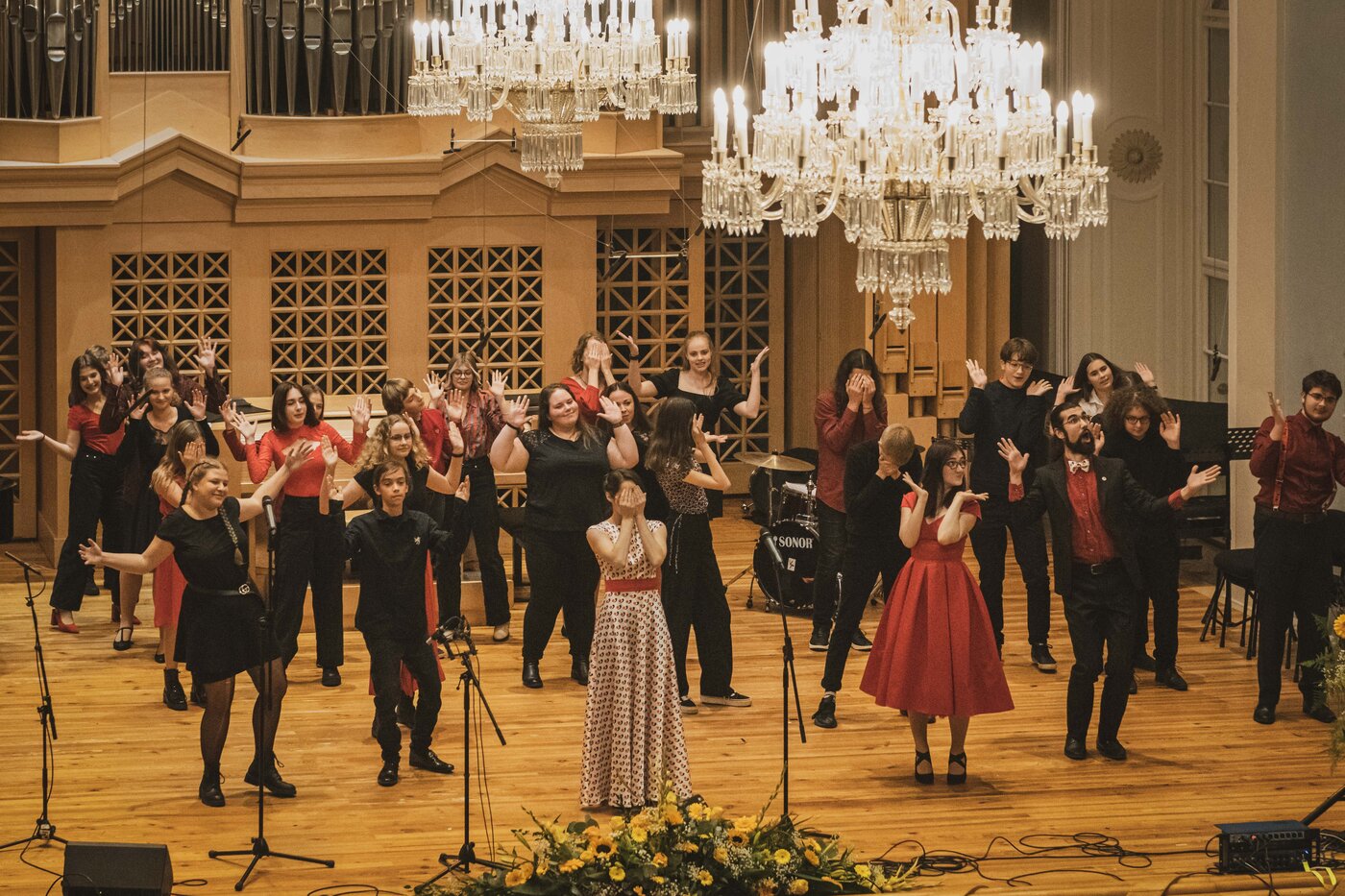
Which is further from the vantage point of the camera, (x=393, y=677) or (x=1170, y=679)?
(x=1170, y=679)

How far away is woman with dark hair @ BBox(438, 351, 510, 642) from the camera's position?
32.0 ft

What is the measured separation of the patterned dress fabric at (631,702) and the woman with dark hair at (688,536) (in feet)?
3.26

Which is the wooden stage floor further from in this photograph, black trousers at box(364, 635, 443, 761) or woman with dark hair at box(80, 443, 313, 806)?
woman with dark hair at box(80, 443, 313, 806)

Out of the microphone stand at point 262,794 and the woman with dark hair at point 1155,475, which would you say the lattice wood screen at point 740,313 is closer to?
the woman with dark hair at point 1155,475

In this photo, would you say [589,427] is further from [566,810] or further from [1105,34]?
[1105,34]

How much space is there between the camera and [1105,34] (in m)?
12.3

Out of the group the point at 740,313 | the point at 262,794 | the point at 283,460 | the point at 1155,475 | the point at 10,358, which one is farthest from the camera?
the point at 740,313

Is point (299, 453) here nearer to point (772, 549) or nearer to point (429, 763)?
point (429, 763)

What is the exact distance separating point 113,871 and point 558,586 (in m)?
3.31

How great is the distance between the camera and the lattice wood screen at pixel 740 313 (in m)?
13.4

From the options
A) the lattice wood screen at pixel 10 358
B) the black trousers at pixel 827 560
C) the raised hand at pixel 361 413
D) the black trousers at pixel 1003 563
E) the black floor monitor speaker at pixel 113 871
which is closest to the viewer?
the black floor monitor speaker at pixel 113 871

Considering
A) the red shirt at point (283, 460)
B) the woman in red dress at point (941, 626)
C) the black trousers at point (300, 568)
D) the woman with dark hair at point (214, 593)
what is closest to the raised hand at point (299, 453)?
the woman with dark hair at point (214, 593)

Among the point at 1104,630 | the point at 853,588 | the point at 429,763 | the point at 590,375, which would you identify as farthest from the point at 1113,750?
the point at 590,375

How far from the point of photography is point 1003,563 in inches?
364
